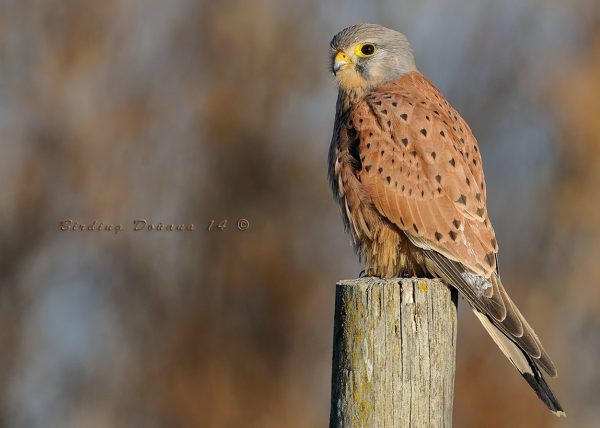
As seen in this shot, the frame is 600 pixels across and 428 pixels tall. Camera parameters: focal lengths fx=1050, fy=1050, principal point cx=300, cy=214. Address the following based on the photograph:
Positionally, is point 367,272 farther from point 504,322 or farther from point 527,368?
point 527,368

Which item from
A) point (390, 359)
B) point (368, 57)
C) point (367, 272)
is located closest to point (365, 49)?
point (368, 57)

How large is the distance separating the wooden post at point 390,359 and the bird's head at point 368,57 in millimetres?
1704

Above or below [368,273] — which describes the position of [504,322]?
below

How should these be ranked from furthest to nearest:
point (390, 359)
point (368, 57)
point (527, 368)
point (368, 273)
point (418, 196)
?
1. point (368, 57)
2. point (368, 273)
3. point (418, 196)
4. point (527, 368)
5. point (390, 359)

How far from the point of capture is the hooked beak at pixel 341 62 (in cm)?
521

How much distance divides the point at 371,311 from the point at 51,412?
4627 mm

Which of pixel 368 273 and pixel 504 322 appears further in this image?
pixel 368 273

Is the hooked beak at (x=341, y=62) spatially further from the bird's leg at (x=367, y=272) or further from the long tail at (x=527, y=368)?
the long tail at (x=527, y=368)

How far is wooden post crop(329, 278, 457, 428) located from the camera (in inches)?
141

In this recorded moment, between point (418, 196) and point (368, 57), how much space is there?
0.98 m

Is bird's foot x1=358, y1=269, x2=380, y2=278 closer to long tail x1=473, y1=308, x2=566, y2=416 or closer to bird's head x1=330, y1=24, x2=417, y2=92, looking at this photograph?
long tail x1=473, y1=308, x2=566, y2=416

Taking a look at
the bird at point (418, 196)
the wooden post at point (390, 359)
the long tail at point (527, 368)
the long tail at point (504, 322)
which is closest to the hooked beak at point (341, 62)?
the bird at point (418, 196)

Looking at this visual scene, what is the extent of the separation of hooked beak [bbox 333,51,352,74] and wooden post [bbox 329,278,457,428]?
1776 millimetres

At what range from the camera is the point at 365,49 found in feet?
17.3
